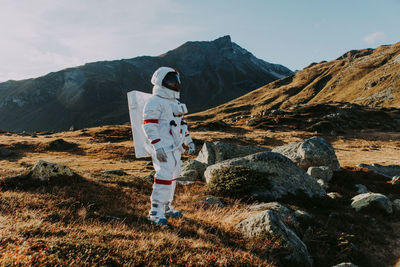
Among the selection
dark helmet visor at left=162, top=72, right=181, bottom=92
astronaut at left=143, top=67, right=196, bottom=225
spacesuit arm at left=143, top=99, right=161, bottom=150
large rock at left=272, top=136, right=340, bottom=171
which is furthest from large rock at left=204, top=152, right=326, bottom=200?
large rock at left=272, top=136, right=340, bottom=171

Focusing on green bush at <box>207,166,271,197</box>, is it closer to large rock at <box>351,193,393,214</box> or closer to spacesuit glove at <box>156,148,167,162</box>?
large rock at <box>351,193,393,214</box>

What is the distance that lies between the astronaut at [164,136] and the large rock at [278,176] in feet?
15.3

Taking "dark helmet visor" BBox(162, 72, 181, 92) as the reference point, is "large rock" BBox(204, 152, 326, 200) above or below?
below

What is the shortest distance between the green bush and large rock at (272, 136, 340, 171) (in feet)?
24.9

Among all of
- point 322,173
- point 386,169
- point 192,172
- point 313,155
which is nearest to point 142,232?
point 192,172

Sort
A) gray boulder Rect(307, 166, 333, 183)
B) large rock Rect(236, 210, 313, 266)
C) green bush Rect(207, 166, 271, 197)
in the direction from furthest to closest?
gray boulder Rect(307, 166, 333, 183), green bush Rect(207, 166, 271, 197), large rock Rect(236, 210, 313, 266)

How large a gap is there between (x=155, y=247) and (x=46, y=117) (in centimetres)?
21989

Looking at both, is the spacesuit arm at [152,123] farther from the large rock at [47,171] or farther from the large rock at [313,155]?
the large rock at [313,155]

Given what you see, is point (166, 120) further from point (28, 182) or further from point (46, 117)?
point (46, 117)

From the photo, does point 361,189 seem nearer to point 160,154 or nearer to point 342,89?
point 160,154

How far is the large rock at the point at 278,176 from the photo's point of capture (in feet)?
33.4

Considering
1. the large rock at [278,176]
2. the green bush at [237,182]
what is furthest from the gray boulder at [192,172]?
the green bush at [237,182]

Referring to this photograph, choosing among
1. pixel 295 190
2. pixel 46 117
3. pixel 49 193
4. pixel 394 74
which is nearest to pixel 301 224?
pixel 295 190

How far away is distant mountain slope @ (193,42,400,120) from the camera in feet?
318
